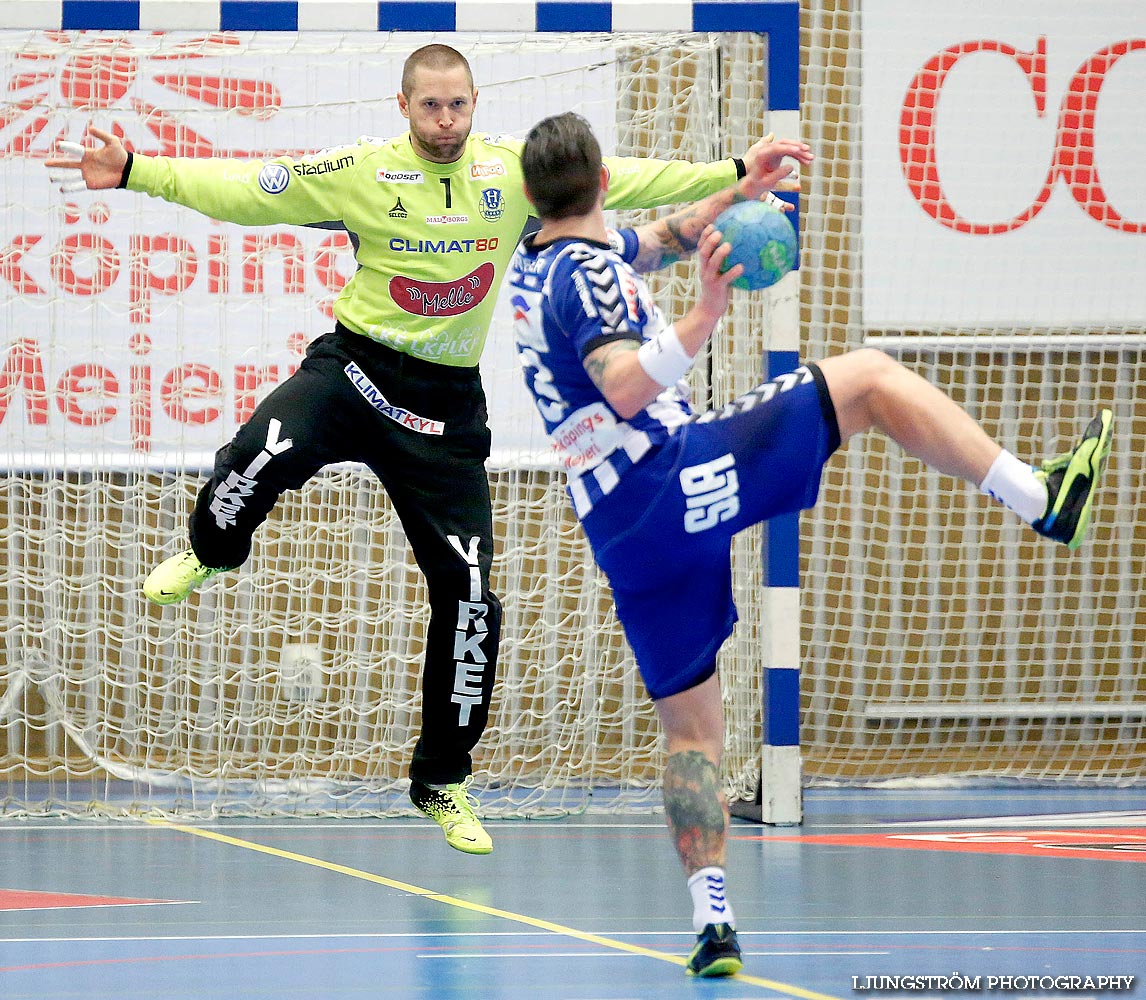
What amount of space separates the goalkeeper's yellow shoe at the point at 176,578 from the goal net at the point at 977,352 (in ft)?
12.9

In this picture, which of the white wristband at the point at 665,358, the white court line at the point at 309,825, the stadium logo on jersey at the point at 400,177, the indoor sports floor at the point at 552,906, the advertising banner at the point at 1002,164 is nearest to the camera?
the white wristband at the point at 665,358

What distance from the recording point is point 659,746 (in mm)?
7238

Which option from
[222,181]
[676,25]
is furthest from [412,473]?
[676,25]

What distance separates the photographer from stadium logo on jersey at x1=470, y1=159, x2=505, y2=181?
4.97 metres

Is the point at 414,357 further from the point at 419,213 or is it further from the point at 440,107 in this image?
the point at 440,107

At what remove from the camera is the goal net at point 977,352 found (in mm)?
8133

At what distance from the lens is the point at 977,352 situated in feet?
27.6

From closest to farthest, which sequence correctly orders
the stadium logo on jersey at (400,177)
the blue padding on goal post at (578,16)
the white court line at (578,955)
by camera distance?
the white court line at (578,955), the stadium logo on jersey at (400,177), the blue padding on goal post at (578,16)

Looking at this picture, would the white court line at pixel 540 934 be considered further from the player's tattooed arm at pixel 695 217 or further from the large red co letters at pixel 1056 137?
the large red co letters at pixel 1056 137

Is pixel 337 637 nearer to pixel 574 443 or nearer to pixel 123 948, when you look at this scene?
pixel 123 948

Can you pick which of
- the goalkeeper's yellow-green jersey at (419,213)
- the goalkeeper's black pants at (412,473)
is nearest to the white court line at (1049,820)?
the goalkeeper's black pants at (412,473)

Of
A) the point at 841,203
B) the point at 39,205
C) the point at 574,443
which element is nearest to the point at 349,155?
the point at 574,443

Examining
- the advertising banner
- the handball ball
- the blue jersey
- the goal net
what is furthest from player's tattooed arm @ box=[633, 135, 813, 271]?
the advertising banner

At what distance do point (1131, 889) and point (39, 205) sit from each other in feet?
18.1
